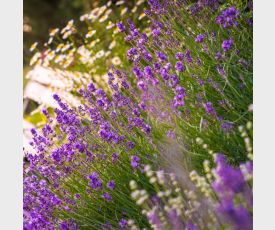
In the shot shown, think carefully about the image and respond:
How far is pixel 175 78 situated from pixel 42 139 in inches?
35.0

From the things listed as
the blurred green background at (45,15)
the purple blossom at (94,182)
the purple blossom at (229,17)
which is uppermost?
the blurred green background at (45,15)

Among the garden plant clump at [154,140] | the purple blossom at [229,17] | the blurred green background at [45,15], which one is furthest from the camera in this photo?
the blurred green background at [45,15]

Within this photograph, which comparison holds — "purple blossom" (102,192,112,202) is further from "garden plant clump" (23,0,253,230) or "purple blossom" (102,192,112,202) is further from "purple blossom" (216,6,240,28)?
"purple blossom" (216,6,240,28)

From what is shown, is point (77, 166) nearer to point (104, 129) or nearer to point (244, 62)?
point (104, 129)

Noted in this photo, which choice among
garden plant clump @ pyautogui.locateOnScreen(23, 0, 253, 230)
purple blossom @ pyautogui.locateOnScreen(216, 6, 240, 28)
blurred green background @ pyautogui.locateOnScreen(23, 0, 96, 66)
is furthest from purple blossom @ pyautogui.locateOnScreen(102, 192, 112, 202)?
blurred green background @ pyautogui.locateOnScreen(23, 0, 96, 66)

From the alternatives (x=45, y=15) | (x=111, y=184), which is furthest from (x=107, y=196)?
(x=45, y=15)

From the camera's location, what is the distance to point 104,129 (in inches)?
108

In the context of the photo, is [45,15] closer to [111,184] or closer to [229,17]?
[229,17]

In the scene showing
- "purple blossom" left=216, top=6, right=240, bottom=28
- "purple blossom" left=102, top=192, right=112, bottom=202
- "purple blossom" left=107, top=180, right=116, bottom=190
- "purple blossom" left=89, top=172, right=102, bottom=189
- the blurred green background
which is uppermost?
the blurred green background

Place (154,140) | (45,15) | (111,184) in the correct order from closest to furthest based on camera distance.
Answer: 1. (111,184)
2. (154,140)
3. (45,15)

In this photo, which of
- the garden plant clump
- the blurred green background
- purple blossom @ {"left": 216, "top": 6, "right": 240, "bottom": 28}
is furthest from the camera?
the blurred green background

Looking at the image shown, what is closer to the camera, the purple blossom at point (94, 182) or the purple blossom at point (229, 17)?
the purple blossom at point (94, 182)

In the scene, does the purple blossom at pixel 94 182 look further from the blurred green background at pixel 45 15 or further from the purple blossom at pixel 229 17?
the blurred green background at pixel 45 15

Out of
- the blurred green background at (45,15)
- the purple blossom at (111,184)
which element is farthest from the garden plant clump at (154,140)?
the blurred green background at (45,15)
